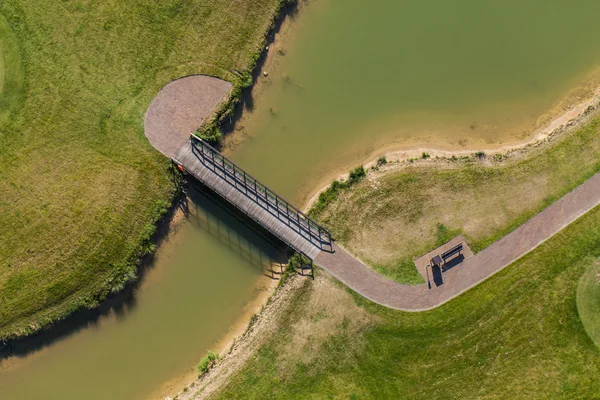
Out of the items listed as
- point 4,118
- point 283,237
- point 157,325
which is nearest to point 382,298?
point 283,237

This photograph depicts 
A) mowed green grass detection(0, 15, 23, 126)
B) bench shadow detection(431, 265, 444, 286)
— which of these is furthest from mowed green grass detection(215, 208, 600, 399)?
mowed green grass detection(0, 15, 23, 126)

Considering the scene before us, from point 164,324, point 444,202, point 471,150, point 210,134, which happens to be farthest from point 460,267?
point 164,324

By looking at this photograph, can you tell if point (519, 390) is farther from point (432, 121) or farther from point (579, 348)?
point (432, 121)

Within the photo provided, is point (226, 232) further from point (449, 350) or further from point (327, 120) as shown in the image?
point (449, 350)

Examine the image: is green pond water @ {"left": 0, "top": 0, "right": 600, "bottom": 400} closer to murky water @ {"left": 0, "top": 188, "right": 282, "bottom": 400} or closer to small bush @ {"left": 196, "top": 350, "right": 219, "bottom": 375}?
murky water @ {"left": 0, "top": 188, "right": 282, "bottom": 400}

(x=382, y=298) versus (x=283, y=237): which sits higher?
(x=283, y=237)
